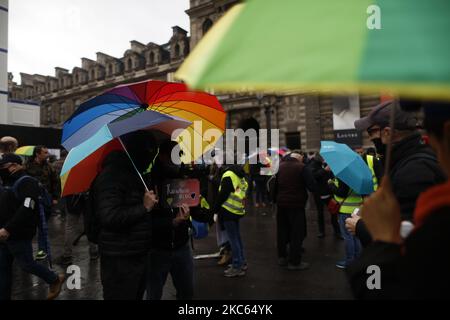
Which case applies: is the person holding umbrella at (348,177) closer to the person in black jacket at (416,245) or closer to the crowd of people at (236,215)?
the crowd of people at (236,215)

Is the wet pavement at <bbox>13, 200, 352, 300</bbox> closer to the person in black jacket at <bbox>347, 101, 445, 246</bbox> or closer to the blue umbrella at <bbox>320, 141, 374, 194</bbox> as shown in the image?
the blue umbrella at <bbox>320, 141, 374, 194</bbox>

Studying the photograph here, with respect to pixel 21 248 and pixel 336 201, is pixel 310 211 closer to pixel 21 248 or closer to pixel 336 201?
pixel 336 201

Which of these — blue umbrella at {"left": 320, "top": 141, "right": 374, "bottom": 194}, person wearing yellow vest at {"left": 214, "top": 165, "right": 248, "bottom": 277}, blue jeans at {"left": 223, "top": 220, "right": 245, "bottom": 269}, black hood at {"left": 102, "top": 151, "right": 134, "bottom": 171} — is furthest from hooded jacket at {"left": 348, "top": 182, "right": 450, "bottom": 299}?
blue jeans at {"left": 223, "top": 220, "right": 245, "bottom": 269}

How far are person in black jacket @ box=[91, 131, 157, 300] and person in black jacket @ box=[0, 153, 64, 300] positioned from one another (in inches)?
66.9

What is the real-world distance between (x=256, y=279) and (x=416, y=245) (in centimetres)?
427

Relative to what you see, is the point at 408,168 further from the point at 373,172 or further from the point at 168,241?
the point at 373,172

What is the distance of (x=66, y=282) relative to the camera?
4.93 m

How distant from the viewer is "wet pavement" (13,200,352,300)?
4.35 metres

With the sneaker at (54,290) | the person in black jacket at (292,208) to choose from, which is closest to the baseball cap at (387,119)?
the person in black jacket at (292,208)

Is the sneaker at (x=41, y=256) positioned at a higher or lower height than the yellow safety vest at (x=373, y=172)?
lower

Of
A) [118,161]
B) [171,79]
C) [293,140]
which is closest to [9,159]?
[118,161]

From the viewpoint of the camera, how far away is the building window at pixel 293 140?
24703 mm

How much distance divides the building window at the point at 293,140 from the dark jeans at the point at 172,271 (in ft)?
74.1
